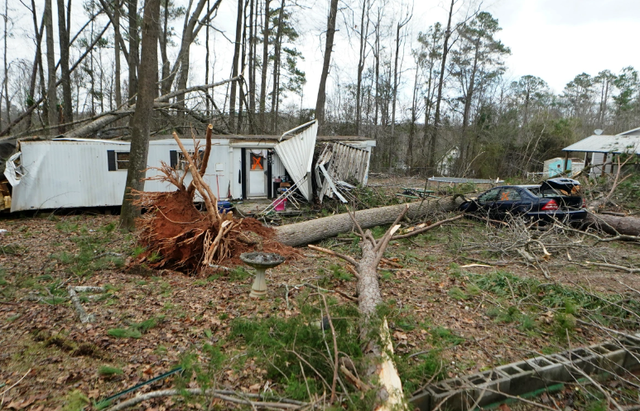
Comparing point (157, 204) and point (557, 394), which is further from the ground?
point (157, 204)

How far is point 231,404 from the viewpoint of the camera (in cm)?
305

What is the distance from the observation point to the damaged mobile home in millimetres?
10491

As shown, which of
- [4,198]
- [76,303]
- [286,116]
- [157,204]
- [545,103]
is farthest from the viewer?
[545,103]

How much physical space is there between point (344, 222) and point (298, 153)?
4.05m

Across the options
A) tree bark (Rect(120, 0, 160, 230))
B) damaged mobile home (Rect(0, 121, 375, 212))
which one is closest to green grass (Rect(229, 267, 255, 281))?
tree bark (Rect(120, 0, 160, 230))

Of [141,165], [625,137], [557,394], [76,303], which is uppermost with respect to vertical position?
[625,137]

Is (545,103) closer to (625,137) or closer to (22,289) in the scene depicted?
(625,137)

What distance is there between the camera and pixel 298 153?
41.8 feet

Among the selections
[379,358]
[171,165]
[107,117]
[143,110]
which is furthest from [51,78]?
[379,358]

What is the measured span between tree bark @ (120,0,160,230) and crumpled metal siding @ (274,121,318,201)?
15.9ft

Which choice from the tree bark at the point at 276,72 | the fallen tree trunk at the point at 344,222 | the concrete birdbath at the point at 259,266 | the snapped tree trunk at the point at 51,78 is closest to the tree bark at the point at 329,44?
the tree bark at the point at 276,72

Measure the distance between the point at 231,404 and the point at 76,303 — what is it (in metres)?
2.78

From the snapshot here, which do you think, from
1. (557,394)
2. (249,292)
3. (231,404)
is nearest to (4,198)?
(249,292)

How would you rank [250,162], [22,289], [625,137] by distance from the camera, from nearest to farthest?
[22,289]
[250,162]
[625,137]
